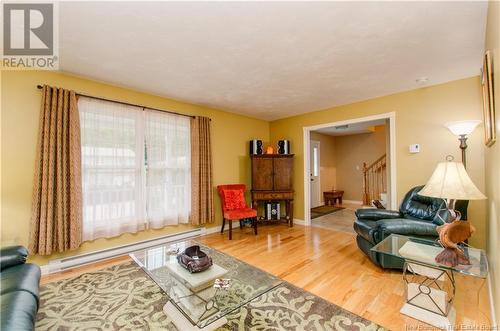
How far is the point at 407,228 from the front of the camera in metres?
2.33

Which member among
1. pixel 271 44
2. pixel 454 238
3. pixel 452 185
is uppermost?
pixel 271 44

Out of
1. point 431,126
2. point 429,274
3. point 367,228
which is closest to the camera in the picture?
point 429,274

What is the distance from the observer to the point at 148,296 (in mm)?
2088

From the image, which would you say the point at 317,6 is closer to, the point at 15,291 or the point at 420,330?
the point at 420,330

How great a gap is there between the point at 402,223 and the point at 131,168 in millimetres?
3595

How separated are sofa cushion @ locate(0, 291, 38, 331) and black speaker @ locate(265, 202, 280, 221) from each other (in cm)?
373

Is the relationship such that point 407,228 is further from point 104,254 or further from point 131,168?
point 104,254

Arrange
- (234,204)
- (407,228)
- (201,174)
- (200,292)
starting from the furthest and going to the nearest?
1. (234,204)
2. (201,174)
3. (407,228)
4. (200,292)

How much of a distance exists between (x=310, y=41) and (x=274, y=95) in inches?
59.1

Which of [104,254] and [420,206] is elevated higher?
[420,206]

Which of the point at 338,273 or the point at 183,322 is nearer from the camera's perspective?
the point at 183,322

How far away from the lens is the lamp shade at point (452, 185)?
1.58 meters

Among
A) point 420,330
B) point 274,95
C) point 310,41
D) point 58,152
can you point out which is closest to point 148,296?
point 58,152

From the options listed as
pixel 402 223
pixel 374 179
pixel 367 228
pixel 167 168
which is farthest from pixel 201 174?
pixel 374 179
